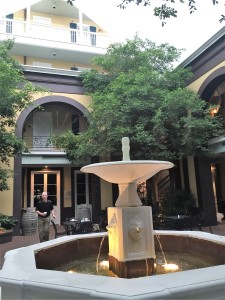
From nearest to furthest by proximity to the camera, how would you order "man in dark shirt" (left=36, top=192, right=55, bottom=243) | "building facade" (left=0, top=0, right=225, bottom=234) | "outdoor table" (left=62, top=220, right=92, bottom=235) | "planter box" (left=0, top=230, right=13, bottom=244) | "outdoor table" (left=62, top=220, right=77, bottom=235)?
"man in dark shirt" (left=36, top=192, right=55, bottom=243) < "outdoor table" (left=62, top=220, right=77, bottom=235) < "outdoor table" (left=62, top=220, right=92, bottom=235) < "planter box" (left=0, top=230, right=13, bottom=244) < "building facade" (left=0, top=0, right=225, bottom=234)

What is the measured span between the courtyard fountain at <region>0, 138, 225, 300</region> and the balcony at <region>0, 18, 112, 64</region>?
49.3ft

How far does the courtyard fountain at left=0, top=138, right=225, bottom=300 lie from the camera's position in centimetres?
249

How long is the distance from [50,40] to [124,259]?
16.7m

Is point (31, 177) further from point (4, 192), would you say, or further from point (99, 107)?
point (99, 107)

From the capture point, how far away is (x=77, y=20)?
21594mm

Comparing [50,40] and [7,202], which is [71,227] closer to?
[7,202]

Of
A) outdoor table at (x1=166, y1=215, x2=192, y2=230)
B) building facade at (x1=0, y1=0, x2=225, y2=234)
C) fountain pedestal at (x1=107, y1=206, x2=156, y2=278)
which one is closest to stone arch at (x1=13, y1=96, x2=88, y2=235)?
building facade at (x1=0, y1=0, x2=225, y2=234)

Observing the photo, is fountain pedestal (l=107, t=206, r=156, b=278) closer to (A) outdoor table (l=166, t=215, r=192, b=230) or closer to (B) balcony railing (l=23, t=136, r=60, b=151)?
(A) outdoor table (l=166, t=215, r=192, b=230)

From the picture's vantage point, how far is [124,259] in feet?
14.2

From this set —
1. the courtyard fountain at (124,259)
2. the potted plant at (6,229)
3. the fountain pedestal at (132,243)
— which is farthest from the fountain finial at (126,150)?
the potted plant at (6,229)

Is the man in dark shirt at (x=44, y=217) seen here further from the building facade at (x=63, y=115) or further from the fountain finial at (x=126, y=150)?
the building facade at (x=63, y=115)

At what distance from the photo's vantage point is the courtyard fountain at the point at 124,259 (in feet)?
8.16

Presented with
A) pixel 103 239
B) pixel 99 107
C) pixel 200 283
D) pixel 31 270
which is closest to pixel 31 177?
pixel 99 107

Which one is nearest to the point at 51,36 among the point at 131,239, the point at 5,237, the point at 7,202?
the point at 7,202
